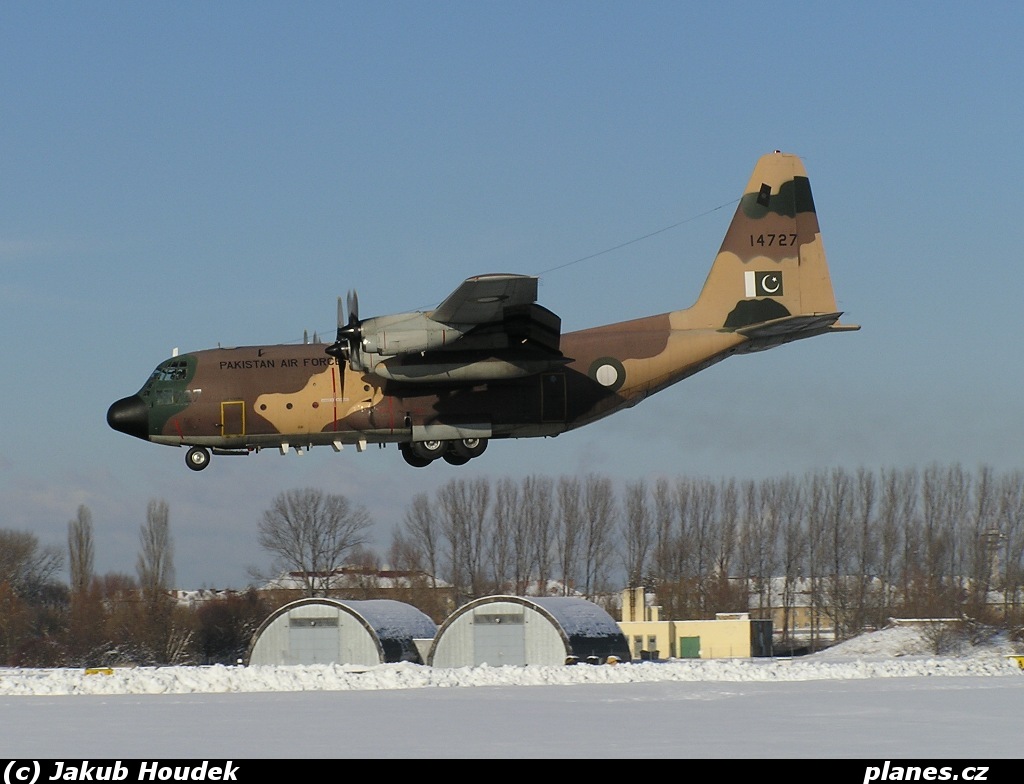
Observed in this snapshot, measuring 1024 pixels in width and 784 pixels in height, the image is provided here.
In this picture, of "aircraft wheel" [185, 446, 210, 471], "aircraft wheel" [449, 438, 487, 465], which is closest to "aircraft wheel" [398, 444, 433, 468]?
"aircraft wheel" [449, 438, 487, 465]

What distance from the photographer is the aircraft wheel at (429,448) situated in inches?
1318

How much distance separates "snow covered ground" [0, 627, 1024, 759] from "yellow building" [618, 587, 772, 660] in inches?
832

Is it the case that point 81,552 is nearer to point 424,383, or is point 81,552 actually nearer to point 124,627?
point 124,627

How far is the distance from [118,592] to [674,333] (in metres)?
52.6

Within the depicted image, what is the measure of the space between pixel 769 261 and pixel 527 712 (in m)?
13.1

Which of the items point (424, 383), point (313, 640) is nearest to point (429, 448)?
point (424, 383)

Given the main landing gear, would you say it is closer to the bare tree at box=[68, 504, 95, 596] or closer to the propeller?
the propeller

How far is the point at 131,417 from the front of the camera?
3384 centimetres

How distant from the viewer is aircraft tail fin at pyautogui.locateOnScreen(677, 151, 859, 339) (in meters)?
→ 35.8

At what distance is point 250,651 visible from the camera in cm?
6103

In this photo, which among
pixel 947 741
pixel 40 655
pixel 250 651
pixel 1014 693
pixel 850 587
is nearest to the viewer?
pixel 947 741

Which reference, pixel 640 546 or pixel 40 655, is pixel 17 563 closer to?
pixel 40 655

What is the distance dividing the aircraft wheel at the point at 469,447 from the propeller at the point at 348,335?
3325 mm
